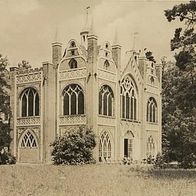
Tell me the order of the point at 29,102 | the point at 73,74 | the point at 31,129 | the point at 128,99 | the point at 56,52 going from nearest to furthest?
the point at 73,74 → the point at 56,52 → the point at 31,129 → the point at 29,102 → the point at 128,99

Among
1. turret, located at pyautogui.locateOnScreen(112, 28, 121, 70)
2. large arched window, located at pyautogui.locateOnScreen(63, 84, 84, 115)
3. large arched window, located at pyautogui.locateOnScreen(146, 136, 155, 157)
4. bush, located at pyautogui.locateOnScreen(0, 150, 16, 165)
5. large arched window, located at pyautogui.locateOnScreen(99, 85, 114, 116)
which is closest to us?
large arched window, located at pyautogui.locateOnScreen(63, 84, 84, 115)

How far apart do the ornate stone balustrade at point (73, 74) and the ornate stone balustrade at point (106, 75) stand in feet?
4.67

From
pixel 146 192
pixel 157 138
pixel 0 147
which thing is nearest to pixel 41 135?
pixel 0 147

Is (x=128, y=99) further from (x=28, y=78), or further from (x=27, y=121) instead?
(x=27, y=121)

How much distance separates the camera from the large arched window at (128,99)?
4812cm

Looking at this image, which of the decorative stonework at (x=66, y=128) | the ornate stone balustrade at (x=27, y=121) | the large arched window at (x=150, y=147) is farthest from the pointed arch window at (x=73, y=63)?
the large arched window at (x=150, y=147)

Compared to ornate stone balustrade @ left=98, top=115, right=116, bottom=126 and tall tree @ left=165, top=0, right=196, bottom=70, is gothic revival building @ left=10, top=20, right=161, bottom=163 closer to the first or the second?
ornate stone balustrade @ left=98, top=115, right=116, bottom=126

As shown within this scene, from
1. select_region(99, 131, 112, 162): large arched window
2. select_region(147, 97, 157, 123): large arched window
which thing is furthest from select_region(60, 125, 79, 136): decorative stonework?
select_region(147, 97, 157, 123): large arched window

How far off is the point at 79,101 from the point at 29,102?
613 centimetres

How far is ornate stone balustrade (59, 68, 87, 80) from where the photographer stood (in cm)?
4385

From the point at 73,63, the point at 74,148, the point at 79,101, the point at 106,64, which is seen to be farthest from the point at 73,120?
the point at 106,64

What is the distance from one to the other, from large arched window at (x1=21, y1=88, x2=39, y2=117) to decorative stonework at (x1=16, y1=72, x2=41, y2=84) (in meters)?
0.95

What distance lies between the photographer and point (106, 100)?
4550 cm

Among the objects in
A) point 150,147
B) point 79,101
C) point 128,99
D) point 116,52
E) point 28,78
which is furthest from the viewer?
point 150,147
